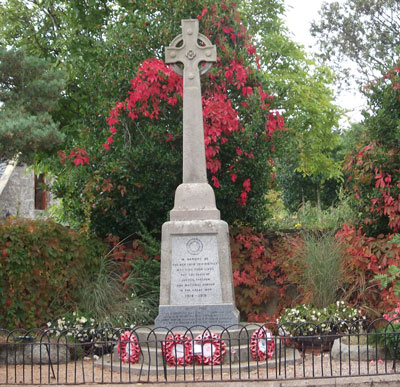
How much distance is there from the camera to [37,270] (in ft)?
24.7

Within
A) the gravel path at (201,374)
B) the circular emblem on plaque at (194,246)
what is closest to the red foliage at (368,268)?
the gravel path at (201,374)

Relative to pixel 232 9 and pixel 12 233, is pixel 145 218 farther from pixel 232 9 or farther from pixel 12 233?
pixel 232 9

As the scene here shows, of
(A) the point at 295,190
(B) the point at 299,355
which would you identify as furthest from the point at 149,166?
(A) the point at 295,190

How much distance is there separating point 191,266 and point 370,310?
2.85 metres

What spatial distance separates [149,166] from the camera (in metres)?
8.97

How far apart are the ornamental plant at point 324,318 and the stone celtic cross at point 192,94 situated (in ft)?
7.51

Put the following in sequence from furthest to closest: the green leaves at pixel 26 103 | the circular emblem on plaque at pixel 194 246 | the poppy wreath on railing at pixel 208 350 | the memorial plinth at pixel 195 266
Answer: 1. the green leaves at pixel 26 103
2. the circular emblem on plaque at pixel 194 246
3. the memorial plinth at pixel 195 266
4. the poppy wreath on railing at pixel 208 350

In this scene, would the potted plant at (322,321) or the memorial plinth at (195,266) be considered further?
the potted plant at (322,321)

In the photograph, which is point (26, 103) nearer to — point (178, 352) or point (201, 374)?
point (178, 352)

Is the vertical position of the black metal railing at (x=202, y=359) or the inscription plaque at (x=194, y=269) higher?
the inscription plaque at (x=194, y=269)

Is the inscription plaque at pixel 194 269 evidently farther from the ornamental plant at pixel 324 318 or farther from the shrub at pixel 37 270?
the shrub at pixel 37 270

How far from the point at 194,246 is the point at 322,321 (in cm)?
199

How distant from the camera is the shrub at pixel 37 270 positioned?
7.18 metres

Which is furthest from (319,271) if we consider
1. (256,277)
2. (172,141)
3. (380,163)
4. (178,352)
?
(172,141)
